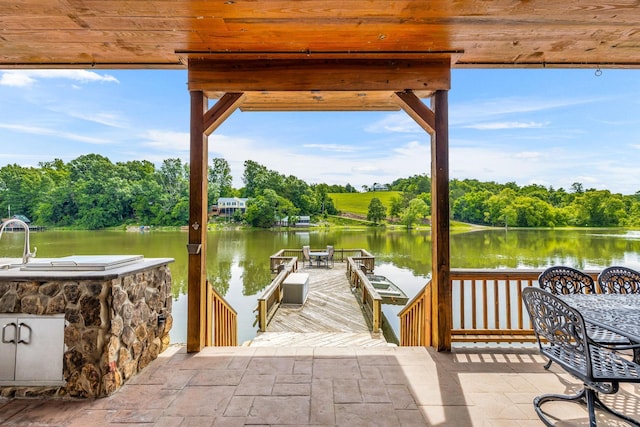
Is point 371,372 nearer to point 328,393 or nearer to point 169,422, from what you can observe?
point 328,393

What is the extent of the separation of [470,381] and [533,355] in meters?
0.97

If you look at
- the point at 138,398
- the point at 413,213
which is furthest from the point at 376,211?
the point at 138,398

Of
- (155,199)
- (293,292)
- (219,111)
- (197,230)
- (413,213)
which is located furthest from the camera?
(413,213)

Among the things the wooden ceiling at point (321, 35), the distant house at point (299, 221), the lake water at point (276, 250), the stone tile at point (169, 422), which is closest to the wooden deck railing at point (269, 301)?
the lake water at point (276, 250)

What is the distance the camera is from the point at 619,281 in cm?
274

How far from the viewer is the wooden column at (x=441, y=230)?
9.96ft

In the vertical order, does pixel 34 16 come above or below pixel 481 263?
above

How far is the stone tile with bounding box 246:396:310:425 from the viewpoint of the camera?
1.94m

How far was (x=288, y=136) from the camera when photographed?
35938 millimetres

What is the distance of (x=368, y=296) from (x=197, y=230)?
509cm

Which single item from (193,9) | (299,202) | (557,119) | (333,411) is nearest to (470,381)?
(333,411)

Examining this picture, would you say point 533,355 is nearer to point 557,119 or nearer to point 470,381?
point 470,381

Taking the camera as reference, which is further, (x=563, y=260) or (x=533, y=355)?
(x=563, y=260)

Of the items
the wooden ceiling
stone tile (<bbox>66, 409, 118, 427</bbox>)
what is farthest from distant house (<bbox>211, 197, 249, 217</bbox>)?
stone tile (<bbox>66, 409, 118, 427</bbox>)
